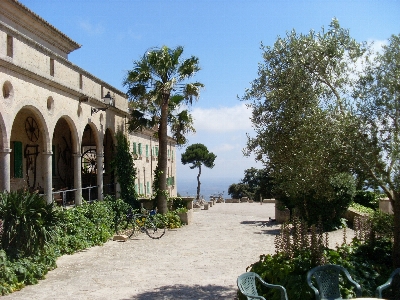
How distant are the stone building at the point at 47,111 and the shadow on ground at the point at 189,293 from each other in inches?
195

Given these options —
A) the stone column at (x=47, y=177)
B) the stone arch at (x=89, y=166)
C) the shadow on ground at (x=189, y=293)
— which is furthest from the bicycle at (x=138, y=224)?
the shadow on ground at (x=189, y=293)

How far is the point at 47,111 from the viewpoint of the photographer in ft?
46.2

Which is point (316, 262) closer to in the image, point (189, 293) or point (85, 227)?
point (189, 293)

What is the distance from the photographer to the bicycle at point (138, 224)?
17.8m

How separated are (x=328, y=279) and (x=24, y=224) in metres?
6.69

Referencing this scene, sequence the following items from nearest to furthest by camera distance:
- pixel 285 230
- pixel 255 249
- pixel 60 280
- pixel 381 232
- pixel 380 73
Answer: pixel 380 73 → pixel 285 230 → pixel 381 232 → pixel 60 280 → pixel 255 249

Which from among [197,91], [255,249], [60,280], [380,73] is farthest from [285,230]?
[197,91]

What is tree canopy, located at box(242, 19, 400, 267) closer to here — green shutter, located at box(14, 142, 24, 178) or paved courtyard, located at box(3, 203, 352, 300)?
paved courtyard, located at box(3, 203, 352, 300)

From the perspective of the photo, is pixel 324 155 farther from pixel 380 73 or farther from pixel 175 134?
pixel 175 134

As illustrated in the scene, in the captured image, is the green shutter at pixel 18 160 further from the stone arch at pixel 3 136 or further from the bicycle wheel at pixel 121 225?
the bicycle wheel at pixel 121 225

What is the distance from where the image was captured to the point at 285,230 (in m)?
8.23

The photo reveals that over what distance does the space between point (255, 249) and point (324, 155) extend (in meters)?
8.22

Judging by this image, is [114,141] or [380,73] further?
[114,141]

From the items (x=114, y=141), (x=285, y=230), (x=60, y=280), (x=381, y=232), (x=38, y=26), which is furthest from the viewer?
(x=114, y=141)
